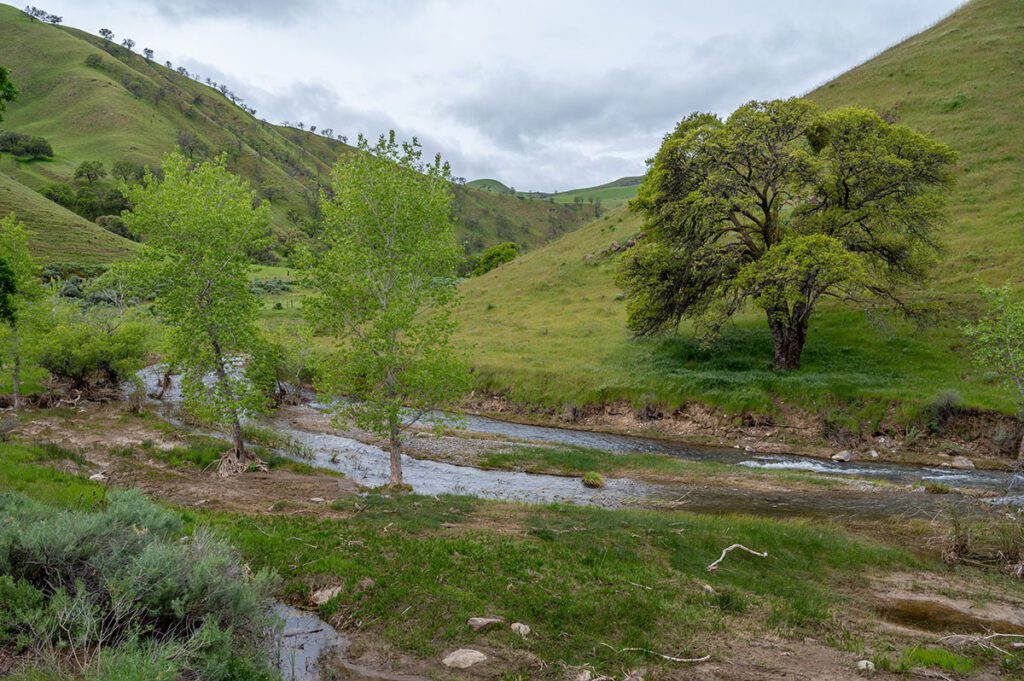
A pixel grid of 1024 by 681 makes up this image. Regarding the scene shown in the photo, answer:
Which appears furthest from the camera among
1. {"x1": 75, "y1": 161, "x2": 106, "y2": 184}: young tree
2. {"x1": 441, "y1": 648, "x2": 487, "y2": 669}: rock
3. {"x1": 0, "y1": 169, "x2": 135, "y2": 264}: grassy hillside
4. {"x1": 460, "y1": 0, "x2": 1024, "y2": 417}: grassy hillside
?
{"x1": 75, "y1": 161, "x2": 106, "y2": 184}: young tree

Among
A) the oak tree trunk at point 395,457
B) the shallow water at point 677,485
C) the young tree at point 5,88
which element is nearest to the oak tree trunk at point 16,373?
the shallow water at point 677,485

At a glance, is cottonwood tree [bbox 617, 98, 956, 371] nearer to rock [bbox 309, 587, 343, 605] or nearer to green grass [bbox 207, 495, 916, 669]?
green grass [bbox 207, 495, 916, 669]

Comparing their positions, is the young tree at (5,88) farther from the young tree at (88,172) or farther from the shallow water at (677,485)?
the young tree at (88,172)

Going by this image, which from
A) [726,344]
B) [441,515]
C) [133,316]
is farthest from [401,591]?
[133,316]

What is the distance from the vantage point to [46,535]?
8.46m

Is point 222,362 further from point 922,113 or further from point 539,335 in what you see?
point 922,113

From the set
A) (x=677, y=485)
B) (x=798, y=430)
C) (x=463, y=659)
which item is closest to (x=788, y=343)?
(x=798, y=430)

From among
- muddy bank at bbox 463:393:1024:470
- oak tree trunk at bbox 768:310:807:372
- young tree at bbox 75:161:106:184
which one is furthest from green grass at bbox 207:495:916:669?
young tree at bbox 75:161:106:184

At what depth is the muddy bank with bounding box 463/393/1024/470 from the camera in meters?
29.0

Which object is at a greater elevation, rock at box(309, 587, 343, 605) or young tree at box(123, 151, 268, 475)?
young tree at box(123, 151, 268, 475)

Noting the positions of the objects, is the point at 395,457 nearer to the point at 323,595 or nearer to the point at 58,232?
the point at 323,595

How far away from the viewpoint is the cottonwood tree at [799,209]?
34969 mm

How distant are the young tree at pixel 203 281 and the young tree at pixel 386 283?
4.00 m

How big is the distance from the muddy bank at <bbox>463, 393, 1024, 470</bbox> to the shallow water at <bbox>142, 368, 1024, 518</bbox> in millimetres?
1501
